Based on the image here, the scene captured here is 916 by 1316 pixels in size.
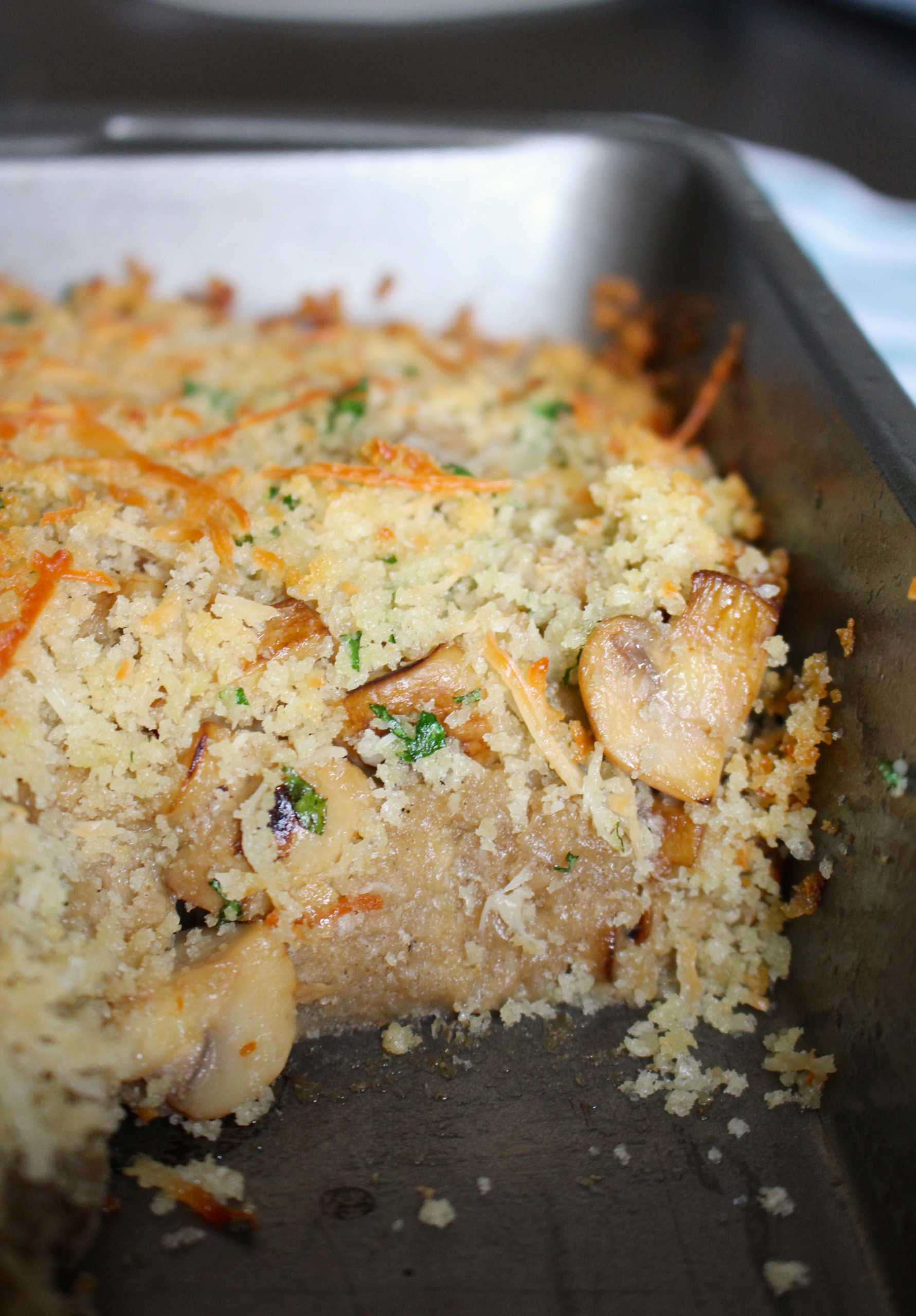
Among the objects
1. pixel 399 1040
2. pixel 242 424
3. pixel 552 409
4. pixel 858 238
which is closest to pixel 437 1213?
pixel 399 1040

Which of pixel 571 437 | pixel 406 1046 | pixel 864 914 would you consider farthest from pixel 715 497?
pixel 406 1046

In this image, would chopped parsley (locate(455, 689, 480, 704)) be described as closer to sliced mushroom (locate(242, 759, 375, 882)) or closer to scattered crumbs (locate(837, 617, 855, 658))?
sliced mushroom (locate(242, 759, 375, 882))

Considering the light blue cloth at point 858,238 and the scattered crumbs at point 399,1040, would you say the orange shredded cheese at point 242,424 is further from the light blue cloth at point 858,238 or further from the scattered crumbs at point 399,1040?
the light blue cloth at point 858,238

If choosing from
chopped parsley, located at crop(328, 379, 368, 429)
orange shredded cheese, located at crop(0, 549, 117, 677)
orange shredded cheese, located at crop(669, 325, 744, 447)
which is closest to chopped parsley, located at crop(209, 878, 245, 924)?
orange shredded cheese, located at crop(0, 549, 117, 677)

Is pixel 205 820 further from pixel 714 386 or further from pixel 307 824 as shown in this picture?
pixel 714 386

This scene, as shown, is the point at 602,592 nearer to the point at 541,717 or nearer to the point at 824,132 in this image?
the point at 541,717
